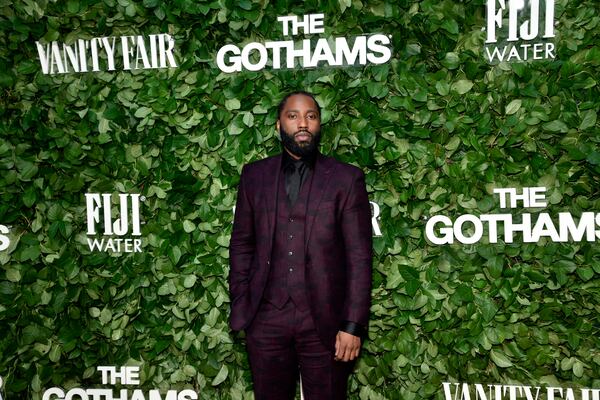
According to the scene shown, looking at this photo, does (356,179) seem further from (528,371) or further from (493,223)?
(528,371)

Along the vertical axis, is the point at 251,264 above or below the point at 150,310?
above

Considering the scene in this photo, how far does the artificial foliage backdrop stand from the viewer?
240 cm

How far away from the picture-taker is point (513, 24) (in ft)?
7.92

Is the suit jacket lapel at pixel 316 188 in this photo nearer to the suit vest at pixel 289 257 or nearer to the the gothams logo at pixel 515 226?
the suit vest at pixel 289 257

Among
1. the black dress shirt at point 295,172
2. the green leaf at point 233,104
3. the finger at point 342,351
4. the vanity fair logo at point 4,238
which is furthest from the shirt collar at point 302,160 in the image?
the vanity fair logo at point 4,238

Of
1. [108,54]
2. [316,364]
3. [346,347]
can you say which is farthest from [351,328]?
[108,54]

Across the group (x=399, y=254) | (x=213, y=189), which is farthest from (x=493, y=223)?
(x=213, y=189)

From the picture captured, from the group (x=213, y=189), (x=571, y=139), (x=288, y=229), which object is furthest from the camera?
(x=213, y=189)

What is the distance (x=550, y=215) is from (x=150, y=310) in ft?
6.45

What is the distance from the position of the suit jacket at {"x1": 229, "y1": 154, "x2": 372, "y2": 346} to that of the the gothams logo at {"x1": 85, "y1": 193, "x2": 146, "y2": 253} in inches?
28.2

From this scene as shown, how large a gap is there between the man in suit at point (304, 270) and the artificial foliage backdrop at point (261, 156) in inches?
15.4

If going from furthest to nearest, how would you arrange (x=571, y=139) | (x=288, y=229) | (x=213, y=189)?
(x=213, y=189) → (x=571, y=139) → (x=288, y=229)

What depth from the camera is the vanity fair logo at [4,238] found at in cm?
276

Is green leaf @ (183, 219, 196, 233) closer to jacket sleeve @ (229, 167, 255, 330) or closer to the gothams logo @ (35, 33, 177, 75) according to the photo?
jacket sleeve @ (229, 167, 255, 330)
